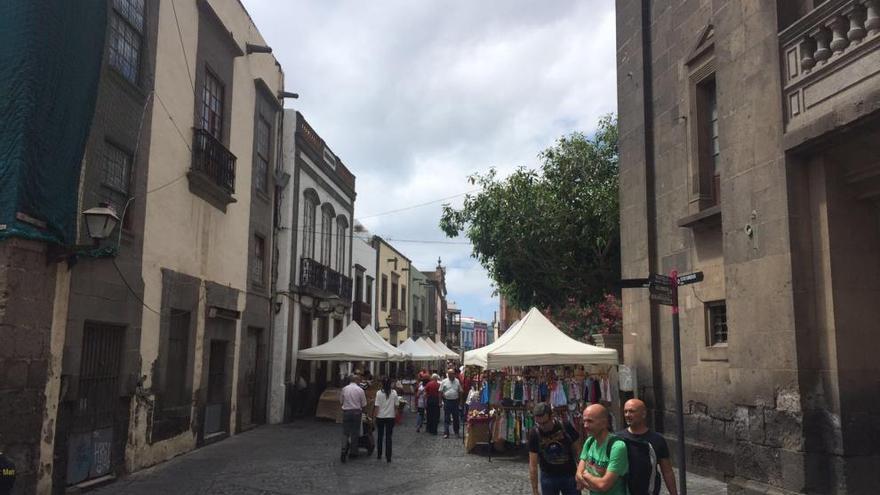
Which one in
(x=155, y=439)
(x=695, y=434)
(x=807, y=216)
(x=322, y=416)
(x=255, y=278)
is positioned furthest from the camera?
(x=322, y=416)

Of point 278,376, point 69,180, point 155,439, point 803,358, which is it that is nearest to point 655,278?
point 803,358

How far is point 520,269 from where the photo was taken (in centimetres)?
1991

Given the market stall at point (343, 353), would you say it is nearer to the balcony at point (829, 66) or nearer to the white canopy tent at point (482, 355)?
the white canopy tent at point (482, 355)

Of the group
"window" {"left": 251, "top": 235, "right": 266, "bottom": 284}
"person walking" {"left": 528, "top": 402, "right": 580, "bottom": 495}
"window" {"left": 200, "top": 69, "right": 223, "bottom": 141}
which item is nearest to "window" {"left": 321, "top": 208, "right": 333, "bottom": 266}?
"window" {"left": 251, "top": 235, "right": 266, "bottom": 284}

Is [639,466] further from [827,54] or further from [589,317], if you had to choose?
[589,317]

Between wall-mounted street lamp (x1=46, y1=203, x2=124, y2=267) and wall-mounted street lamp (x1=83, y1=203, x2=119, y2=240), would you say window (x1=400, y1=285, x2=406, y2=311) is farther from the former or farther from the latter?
wall-mounted street lamp (x1=83, y1=203, x2=119, y2=240)

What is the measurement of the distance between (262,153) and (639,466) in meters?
15.8

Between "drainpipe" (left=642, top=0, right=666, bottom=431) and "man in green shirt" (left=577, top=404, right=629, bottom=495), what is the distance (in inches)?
279

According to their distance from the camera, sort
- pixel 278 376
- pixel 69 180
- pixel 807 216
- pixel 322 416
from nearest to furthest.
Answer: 1. pixel 807 216
2. pixel 69 180
3. pixel 278 376
4. pixel 322 416

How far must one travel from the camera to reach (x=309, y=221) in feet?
76.2

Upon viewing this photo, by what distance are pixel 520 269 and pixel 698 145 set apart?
9.39m

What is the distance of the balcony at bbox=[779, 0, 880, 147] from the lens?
21.8 feet

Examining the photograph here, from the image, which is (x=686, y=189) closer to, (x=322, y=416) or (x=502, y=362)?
(x=502, y=362)

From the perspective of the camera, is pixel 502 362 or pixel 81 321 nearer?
pixel 81 321
